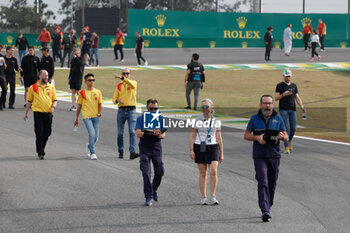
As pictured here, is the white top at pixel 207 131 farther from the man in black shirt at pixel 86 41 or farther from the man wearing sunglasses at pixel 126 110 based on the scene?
the man in black shirt at pixel 86 41

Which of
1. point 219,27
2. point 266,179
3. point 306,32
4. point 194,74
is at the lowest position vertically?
point 266,179

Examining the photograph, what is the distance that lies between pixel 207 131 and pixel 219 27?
41.5 metres

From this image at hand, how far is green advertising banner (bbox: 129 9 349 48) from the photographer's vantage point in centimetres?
4962

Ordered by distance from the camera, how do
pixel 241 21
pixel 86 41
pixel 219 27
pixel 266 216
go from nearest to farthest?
1. pixel 266 216
2. pixel 86 41
3. pixel 219 27
4. pixel 241 21

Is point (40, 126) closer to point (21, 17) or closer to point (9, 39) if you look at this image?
point (9, 39)

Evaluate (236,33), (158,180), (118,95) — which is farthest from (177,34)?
(158,180)

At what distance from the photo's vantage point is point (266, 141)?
970cm

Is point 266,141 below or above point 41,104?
below

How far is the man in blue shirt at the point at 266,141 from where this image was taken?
9.63m

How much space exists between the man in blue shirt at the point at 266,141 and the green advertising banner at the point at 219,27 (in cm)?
3982

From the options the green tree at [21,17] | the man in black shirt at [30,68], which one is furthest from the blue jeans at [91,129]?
the green tree at [21,17]

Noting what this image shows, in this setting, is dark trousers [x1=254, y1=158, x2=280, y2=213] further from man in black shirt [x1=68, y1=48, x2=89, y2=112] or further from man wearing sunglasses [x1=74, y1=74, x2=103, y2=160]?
man in black shirt [x1=68, y1=48, x2=89, y2=112]

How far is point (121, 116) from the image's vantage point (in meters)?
14.1

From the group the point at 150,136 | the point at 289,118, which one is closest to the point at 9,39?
the point at 289,118
